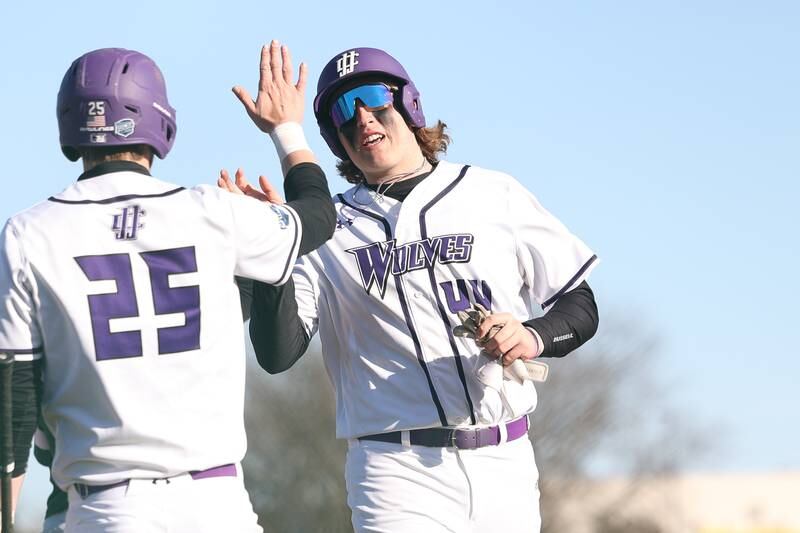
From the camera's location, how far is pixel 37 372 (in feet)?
16.3

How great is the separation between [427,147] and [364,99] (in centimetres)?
50

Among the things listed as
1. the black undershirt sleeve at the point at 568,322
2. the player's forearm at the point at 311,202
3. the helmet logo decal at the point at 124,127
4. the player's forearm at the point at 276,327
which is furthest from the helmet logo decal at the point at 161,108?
the black undershirt sleeve at the point at 568,322

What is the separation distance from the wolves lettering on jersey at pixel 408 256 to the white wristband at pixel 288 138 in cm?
99

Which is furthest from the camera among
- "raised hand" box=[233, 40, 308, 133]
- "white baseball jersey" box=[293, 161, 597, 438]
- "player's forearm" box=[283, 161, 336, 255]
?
"white baseball jersey" box=[293, 161, 597, 438]

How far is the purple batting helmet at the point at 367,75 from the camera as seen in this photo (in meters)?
7.18

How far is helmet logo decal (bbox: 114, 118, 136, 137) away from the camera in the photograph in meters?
5.17

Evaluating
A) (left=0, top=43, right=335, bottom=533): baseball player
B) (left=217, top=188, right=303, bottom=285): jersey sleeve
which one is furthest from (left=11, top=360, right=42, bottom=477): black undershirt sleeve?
(left=217, top=188, right=303, bottom=285): jersey sleeve

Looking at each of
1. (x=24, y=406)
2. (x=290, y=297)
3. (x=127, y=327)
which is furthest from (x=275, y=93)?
(x=24, y=406)

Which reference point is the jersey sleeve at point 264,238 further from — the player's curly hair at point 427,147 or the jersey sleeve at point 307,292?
the player's curly hair at point 427,147

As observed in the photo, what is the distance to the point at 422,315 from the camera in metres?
6.66

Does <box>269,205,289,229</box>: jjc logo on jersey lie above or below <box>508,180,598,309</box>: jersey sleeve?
above

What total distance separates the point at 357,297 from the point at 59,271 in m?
2.17

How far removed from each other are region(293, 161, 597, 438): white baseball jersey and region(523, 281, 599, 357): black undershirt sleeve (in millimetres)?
72

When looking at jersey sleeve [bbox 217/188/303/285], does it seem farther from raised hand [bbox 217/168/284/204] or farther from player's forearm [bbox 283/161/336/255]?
raised hand [bbox 217/168/284/204]
